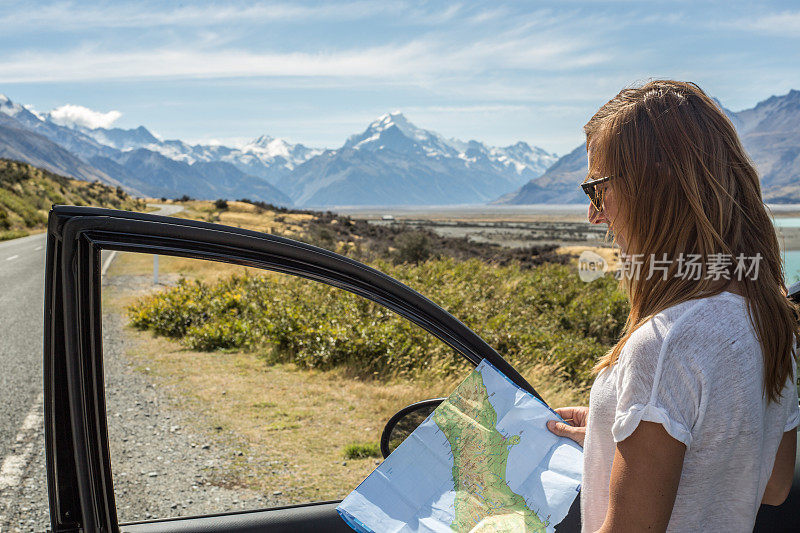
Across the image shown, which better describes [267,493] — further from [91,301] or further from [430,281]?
[430,281]

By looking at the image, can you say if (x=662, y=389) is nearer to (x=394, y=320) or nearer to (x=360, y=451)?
(x=360, y=451)

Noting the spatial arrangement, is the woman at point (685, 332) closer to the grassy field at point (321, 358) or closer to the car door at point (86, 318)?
the car door at point (86, 318)

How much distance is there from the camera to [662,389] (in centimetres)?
92

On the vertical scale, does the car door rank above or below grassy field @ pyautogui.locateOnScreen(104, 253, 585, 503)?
above

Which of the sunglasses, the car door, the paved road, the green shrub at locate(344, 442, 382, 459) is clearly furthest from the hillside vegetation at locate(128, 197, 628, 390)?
the car door

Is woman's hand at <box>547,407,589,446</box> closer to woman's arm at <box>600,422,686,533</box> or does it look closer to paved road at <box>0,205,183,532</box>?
woman's arm at <box>600,422,686,533</box>

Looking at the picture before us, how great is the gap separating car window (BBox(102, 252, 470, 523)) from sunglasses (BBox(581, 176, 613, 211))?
244 centimetres

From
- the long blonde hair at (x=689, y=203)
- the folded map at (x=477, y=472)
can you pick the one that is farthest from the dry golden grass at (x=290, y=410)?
the long blonde hair at (x=689, y=203)

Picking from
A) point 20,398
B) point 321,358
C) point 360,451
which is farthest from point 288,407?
point 20,398

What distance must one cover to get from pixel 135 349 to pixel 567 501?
7727mm

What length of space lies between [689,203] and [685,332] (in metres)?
0.24

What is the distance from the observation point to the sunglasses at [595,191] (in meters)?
1.15

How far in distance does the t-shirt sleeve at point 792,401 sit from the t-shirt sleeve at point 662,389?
294mm

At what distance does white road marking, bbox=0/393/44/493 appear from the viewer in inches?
154
